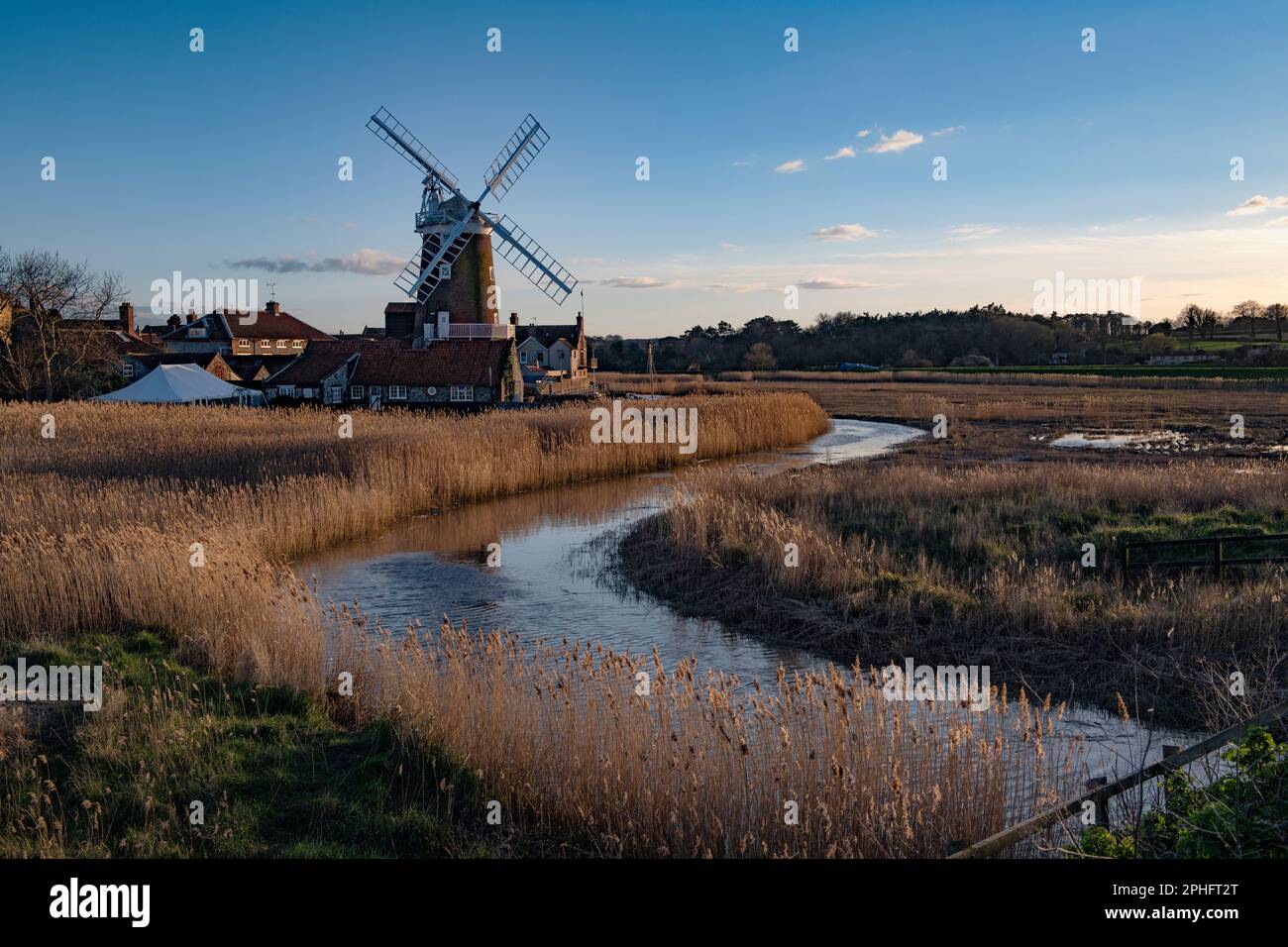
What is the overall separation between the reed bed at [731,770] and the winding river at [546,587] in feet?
5.49

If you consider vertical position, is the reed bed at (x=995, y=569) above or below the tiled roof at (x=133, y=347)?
below

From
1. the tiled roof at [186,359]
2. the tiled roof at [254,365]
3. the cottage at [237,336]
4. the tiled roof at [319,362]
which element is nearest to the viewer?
the tiled roof at [319,362]

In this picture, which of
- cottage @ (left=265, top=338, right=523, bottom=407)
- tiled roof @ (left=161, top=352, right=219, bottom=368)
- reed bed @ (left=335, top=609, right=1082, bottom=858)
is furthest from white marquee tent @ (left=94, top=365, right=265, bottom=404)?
reed bed @ (left=335, top=609, right=1082, bottom=858)

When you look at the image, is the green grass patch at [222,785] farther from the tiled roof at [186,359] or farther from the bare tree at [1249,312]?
the bare tree at [1249,312]

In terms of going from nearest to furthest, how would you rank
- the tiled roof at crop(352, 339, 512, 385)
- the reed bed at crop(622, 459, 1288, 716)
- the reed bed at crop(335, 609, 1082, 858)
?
the reed bed at crop(335, 609, 1082, 858), the reed bed at crop(622, 459, 1288, 716), the tiled roof at crop(352, 339, 512, 385)

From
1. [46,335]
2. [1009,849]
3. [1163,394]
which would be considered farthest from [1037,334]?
[1009,849]

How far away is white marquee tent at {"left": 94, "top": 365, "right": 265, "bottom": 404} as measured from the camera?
121ft

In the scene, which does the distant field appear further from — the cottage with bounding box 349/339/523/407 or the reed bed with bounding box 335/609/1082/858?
the reed bed with bounding box 335/609/1082/858

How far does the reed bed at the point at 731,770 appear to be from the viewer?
615 centimetres

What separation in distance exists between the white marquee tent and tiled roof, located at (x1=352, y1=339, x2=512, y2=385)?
222 inches

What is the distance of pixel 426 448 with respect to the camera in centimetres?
2403

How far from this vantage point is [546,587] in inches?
612

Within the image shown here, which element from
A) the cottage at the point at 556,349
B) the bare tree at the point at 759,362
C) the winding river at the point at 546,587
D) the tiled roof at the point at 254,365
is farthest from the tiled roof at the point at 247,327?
the winding river at the point at 546,587

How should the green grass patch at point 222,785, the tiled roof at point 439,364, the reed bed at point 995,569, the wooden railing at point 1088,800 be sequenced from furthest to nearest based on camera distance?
the tiled roof at point 439,364
the reed bed at point 995,569
the green grass patch at point 222,785
the wooden railing at point 1088,800
